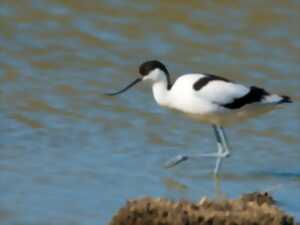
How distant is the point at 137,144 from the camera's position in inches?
363

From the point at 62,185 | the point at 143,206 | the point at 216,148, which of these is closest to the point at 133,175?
the point at 62,185

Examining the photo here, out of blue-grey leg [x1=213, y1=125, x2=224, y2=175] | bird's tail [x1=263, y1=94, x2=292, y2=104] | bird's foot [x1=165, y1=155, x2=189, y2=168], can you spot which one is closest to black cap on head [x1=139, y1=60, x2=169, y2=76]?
blue-grey leg [x1=213, y1=125, x2=224, y2=175]

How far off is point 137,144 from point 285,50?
3.29 metres

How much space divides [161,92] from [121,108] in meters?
0.91

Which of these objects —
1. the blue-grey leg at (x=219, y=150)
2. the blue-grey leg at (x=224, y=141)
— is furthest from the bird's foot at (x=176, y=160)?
the blue-grey leg at (x=224, y=141)

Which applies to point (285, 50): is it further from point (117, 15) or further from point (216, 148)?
point (216, 148)

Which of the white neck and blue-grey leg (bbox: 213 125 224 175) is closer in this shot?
blue-grey leg (bbox: 213 125 224 175)

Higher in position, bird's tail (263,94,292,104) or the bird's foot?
bird's tail (263,94,292,104)

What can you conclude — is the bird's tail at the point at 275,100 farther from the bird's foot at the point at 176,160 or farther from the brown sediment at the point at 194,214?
the brown sediment at the point at 194,214

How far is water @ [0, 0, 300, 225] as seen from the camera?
7.98 m

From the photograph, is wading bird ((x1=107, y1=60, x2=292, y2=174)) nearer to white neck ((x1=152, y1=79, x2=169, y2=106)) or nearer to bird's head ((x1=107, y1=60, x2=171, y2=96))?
white neck ((x1=152, y1=79, x2=169, y2=106))

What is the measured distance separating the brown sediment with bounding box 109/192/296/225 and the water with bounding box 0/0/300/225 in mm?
900

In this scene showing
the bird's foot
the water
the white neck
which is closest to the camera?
the water

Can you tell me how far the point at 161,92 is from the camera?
938cm
